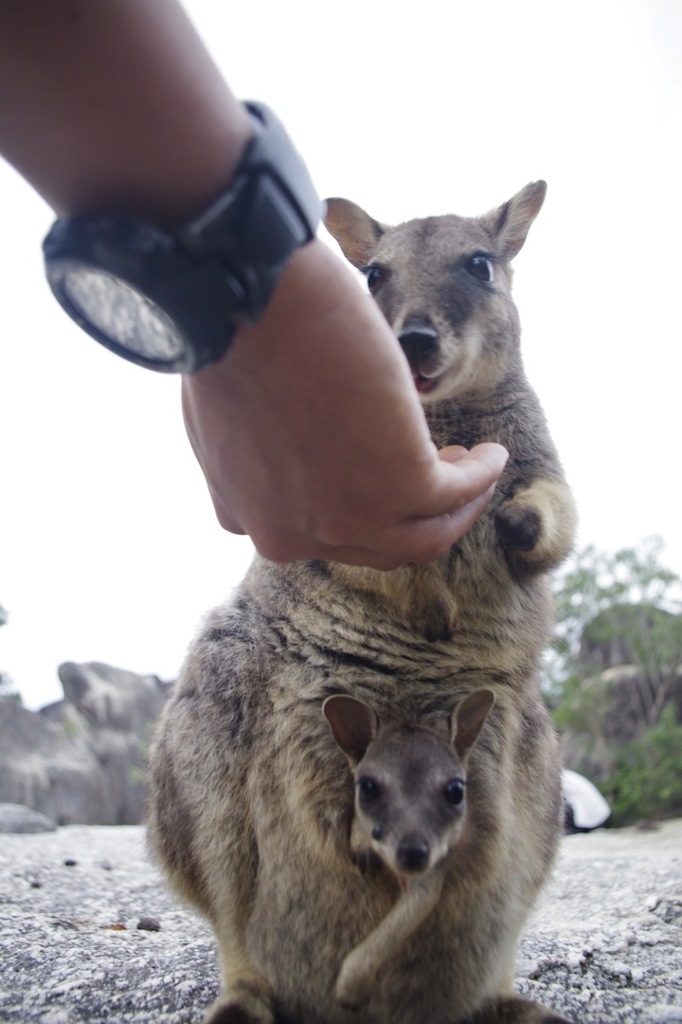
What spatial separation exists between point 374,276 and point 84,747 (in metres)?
18.5

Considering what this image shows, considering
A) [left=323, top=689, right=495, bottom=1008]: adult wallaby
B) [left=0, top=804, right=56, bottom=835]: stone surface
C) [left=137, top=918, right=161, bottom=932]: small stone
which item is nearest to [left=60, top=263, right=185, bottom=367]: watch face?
[left=323, top=689, right=495, bottom=1008]: adult wallaby

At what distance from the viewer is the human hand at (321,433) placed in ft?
4.49

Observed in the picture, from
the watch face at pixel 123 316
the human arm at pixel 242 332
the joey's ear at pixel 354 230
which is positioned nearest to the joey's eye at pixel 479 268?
the joey's ear at pixel 354 230

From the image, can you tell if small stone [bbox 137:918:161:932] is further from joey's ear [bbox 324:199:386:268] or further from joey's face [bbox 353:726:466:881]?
joey's ear [bbox 324:199:386:268]

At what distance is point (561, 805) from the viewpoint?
2.97m

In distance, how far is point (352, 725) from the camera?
88.4 inches

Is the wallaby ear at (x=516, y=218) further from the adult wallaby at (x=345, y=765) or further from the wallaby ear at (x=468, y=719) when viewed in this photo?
the wallaby ear at (x=468, y=719)

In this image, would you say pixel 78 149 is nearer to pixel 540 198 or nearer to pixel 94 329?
pixel 94 329

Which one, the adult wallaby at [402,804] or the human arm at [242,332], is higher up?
the human arm at [242,332]

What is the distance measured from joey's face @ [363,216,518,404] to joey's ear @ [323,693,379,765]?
1.02 m

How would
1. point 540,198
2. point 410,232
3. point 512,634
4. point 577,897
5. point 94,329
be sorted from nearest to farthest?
point 94,329, point 512,634, point 410,232, point 540,198, point 577,897

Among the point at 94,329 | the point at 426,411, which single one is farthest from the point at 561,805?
the point at 94,329

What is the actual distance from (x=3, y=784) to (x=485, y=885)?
16085 millimetres

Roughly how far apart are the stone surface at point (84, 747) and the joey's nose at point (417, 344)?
15159mm
